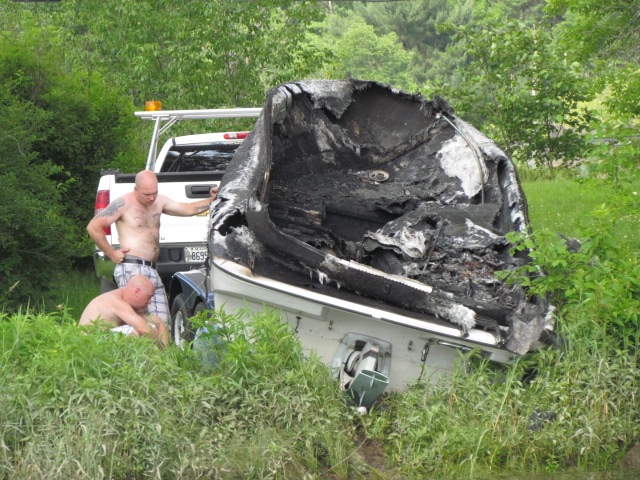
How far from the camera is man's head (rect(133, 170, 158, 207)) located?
8.12 m

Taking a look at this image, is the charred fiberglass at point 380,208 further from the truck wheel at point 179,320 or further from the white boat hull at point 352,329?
the truck wheel at point 179,320

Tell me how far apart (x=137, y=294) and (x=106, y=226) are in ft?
3.24

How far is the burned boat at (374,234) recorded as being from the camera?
19.4 ft

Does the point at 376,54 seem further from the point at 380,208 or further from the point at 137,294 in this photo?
the point at 137,294

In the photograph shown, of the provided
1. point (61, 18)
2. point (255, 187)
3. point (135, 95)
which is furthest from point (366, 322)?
point (61, 18)

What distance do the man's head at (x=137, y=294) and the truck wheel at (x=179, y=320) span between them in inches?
13.7

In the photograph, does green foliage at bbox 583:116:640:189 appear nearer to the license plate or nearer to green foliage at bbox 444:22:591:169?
the license plate

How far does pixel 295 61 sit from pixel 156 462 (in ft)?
39.4

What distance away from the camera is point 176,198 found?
30.7 ft

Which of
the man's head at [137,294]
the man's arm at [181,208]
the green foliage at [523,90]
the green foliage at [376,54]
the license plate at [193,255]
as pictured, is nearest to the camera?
A: the man's head at [137,294]

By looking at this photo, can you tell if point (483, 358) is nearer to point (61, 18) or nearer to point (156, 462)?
point (156, 462)

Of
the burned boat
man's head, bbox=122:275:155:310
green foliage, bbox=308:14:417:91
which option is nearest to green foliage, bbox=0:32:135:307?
man's head, bbox=122:275:155:310

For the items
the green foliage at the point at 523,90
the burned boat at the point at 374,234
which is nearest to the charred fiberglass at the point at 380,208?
the burned boat at the point at 374,234

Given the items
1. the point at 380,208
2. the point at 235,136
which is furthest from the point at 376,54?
the point at 380,208
